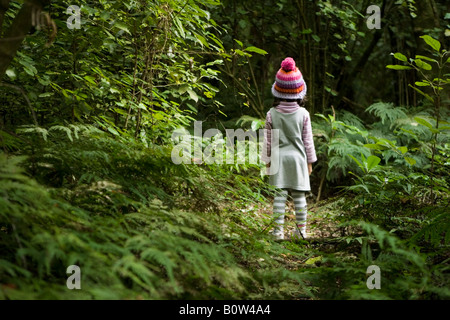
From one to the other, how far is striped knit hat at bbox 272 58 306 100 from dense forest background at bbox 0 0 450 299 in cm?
57

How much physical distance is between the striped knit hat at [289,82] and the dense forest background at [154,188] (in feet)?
1.86

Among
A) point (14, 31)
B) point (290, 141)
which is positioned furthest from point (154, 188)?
point (290, 141)

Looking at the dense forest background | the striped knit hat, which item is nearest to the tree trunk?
the dense forest background

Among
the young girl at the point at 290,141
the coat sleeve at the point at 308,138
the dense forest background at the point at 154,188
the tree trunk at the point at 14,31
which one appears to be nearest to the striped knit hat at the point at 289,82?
the young girl at the point at 290,141

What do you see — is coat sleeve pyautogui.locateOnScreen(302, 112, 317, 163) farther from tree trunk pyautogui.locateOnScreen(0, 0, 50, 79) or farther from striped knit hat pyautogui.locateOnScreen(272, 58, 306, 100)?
tree trunk pyautogui.locateOnScreen(0, 0, 50, 79)

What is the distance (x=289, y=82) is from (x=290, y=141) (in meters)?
0.59

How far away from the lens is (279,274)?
199cm

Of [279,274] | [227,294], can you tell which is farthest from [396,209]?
[227,294]

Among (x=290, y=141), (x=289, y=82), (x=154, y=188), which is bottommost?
(x=154, y=188)

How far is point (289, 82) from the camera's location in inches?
154

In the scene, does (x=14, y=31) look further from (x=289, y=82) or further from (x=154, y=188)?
(x=289, y=82)

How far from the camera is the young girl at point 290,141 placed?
12.8ft

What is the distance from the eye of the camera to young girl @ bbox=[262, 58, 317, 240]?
3891 millimetres

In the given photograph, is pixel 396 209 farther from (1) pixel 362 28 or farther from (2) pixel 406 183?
(1) pixel 362 28
